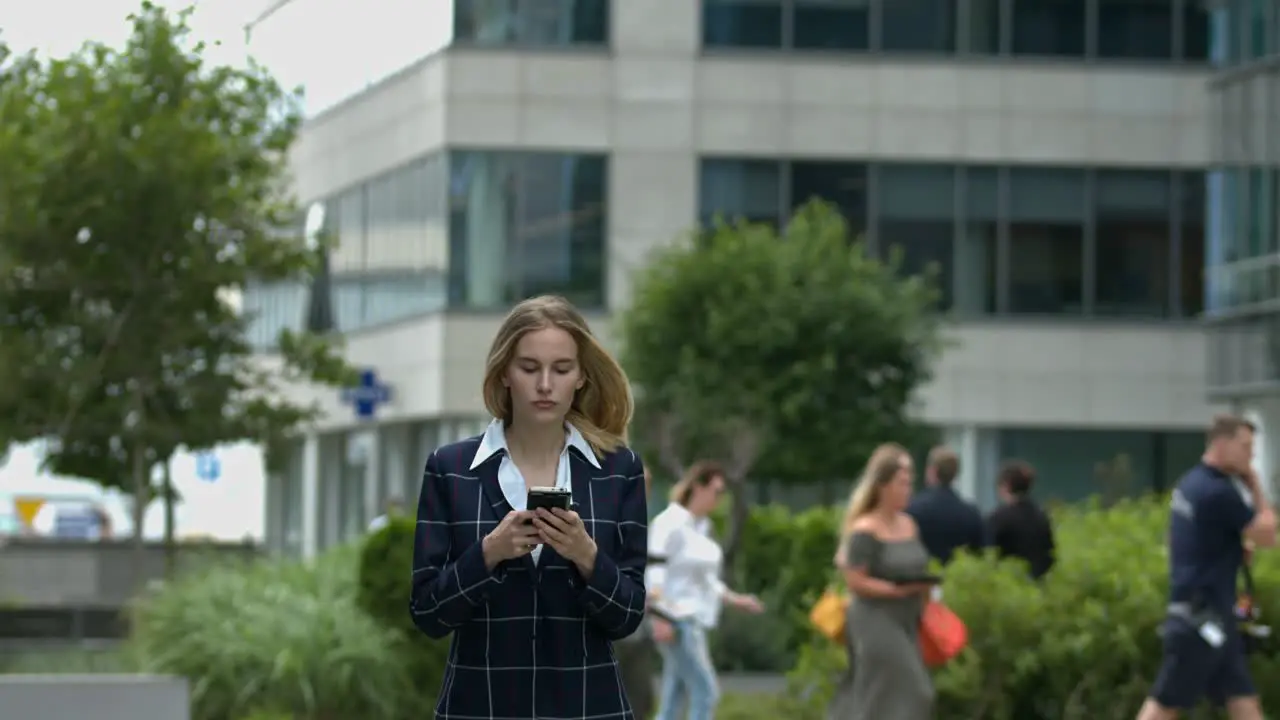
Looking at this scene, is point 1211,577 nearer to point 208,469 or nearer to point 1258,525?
point 1258,525


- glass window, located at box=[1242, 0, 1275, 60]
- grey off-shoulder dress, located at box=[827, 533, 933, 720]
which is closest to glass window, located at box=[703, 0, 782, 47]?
glass window, located at box=[1242, 0, 1275, 60]

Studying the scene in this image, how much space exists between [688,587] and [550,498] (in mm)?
11537

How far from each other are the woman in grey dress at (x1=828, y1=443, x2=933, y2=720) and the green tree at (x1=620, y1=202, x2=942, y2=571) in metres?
19.1

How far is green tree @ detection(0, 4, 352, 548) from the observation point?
92.5ft

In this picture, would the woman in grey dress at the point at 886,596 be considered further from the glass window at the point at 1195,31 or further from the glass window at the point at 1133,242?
the glass window at the point at 1195,31

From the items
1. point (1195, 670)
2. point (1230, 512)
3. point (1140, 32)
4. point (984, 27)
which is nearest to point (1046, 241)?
point (984, 27)

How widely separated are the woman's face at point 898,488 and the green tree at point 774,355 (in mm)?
19197

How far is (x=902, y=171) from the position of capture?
148 feet

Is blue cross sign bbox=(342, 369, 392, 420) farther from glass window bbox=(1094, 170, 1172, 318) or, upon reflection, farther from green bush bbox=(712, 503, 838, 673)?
glass window bbox=(1094, 170, 1172, 318)

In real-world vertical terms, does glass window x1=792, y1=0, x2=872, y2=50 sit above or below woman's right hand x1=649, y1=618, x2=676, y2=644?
above

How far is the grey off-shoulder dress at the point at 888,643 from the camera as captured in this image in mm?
14445

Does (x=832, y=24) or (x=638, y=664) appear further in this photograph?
(x=832, y=24)

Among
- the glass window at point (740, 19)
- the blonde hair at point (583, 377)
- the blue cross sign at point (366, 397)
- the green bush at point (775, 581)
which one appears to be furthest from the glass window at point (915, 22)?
the blonde hair at point (583, 377)

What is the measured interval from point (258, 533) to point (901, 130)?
80.7 feet
